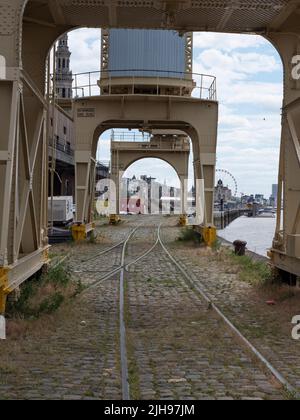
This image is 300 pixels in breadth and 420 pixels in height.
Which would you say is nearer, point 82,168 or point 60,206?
point 82,168

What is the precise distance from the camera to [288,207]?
12219mm

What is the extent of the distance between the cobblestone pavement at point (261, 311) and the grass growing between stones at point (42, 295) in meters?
3.13

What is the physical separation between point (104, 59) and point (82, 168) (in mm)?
5646

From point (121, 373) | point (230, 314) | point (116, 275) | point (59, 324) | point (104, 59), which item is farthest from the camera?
point (104, 59)

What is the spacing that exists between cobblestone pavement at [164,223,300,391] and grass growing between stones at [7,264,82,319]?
313 cm

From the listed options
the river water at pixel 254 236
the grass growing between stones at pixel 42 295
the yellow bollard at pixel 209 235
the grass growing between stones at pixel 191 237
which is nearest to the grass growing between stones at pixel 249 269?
the yellow bollard at pixel 209 235

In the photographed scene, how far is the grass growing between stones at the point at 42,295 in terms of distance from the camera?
9.20 m

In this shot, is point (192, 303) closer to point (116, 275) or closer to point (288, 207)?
point (288, 207)

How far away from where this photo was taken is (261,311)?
36.0ft

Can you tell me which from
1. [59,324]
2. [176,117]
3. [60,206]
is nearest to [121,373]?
[59,324]
